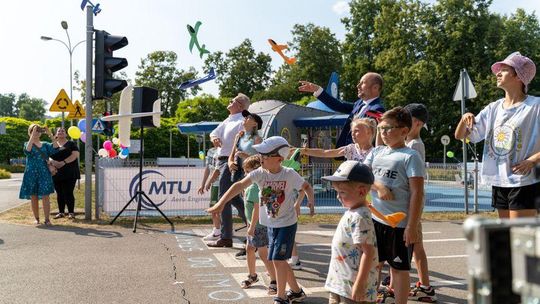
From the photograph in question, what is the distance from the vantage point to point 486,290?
0.97 meters

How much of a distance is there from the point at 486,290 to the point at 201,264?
205 inches

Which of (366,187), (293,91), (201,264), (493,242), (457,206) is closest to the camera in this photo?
(493,242)

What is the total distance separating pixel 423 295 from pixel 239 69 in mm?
59451

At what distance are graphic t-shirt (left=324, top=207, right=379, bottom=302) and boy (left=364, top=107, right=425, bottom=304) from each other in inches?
23.1

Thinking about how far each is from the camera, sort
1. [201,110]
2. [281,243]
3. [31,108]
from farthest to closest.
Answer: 1. [31,108]
2. [201,110]
3. [281,243]

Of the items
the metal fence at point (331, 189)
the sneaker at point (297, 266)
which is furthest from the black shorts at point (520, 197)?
the metal fence at point (331, 189)

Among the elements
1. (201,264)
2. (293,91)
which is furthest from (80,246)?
(293,91)

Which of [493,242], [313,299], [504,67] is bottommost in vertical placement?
[313,299]

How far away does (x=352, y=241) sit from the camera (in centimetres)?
301

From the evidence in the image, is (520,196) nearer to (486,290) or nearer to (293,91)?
(486,290)

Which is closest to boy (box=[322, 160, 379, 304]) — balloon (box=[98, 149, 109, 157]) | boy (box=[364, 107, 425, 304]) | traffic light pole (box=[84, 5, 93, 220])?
boy (box=[364, 107, 425, 304])

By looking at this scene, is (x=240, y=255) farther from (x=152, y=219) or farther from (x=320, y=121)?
(x=320, y=121)

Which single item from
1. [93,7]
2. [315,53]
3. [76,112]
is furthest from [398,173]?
[315,53]

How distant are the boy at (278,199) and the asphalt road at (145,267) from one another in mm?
591
